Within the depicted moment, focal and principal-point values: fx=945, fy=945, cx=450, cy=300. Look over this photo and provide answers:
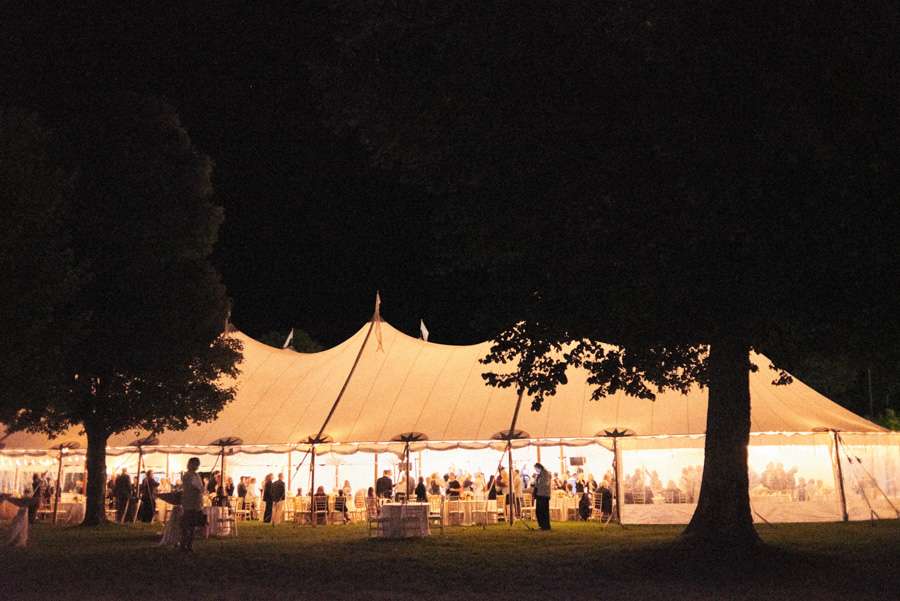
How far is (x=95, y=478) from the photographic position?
69.4 feet

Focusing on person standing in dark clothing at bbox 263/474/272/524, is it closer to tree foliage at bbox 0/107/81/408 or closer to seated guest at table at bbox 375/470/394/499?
seated guest at table at bbox 375/470/394/499

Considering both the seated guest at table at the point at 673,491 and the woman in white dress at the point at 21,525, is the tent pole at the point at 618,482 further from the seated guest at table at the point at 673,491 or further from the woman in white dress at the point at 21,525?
the woman in white dress at the point at 21,525

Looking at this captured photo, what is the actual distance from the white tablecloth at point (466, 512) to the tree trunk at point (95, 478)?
7746 millimetres

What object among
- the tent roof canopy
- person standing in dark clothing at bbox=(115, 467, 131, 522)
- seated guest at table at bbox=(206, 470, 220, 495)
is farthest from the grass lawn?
seated guest at table at bbox=(206, 470, 220, 495)

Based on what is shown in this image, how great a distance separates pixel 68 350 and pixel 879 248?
15.5 metres

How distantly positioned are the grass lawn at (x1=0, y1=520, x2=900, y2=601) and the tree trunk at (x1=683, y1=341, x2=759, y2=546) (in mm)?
413

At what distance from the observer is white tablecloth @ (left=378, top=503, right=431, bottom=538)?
1658 centimetres

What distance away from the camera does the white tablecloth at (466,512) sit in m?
20.0

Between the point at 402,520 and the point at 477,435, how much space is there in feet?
15.6

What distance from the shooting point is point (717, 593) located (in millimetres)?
8727

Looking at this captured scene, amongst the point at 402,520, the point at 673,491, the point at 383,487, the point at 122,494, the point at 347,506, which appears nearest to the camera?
the point at 402,520

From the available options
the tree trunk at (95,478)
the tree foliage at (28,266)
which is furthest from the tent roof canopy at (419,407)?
the tree foliage at (28,266)

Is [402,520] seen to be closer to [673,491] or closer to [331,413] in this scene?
[673,491]

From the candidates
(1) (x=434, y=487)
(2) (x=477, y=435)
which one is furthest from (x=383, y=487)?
(2) (x=477, y=435)
